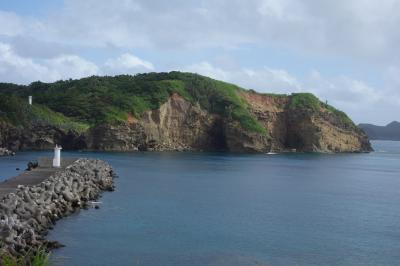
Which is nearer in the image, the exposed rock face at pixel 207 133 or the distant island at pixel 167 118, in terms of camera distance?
the exposed rock face at pixel 207 133

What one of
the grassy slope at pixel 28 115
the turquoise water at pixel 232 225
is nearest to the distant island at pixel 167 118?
the grassy slope at pixel 28 115

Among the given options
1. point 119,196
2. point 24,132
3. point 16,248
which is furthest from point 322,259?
point 24,132

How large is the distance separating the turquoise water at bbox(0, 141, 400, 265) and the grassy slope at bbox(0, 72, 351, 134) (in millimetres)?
53714

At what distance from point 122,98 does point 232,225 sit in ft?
289

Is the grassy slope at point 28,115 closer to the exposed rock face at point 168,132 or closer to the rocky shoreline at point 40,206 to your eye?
the exposed rock face at point 168,132

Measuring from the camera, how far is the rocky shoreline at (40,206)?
23391 mm

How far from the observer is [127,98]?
4670 inches

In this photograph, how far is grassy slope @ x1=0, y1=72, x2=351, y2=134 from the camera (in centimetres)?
10938

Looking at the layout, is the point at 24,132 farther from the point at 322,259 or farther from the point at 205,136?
the point at 322,259

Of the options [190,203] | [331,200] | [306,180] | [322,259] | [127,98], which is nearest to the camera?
[322,259]

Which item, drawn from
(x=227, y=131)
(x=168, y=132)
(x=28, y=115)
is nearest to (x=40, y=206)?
(x=28, y=115)

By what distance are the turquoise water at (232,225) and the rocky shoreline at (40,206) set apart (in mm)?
868

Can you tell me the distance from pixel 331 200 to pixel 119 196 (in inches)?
639

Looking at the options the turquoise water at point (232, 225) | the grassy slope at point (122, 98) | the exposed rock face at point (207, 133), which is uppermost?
the grassy slope at point (122, 98)
